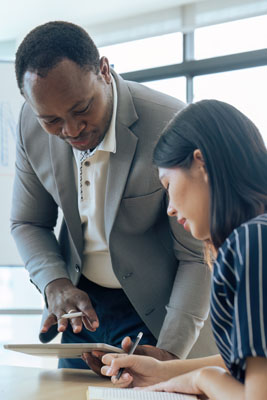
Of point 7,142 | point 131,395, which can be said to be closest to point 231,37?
point 7,142

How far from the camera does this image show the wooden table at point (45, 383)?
1101mm

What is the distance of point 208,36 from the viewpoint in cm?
447

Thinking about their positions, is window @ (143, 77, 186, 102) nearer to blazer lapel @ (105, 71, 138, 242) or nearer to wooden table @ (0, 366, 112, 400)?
blazer lapel @ (105, 71, 138, 242)

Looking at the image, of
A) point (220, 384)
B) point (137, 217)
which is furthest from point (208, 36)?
point (220, 384)

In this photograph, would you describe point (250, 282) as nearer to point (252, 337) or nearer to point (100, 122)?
point (252, 337)

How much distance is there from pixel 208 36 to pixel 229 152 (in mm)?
3729

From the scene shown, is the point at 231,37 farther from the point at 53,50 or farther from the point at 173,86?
the point at 53,50

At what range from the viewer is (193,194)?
103cm

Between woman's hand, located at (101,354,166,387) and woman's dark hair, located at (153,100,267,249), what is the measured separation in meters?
0.33

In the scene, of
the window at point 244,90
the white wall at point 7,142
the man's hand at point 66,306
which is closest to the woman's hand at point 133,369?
the man's hand at point 66,306

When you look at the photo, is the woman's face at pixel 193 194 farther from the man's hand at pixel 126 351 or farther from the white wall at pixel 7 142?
the white wall at pixel 7 142

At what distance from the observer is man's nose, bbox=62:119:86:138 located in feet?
4.39

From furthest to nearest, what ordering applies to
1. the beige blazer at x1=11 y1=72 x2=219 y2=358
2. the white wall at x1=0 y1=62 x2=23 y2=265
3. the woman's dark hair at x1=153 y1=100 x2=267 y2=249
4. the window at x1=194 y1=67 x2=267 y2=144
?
the window at x1=194 y1=67 x2=267 y2=144 → the white wall at x1=0 y1=62 x2=23 y2=265 → the beige blazer at x1=11 y1=72 x2=219 y2=358 → the woman's dark hair at x1=153 y1=100 x2=267 y2=249

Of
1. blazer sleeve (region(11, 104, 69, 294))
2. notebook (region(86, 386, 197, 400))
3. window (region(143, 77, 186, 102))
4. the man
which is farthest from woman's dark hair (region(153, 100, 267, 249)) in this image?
window (region(143, 77, 186, 102))
